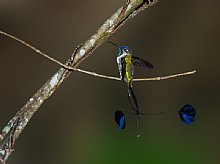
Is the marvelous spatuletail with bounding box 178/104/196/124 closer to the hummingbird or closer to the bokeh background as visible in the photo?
the hummingbird

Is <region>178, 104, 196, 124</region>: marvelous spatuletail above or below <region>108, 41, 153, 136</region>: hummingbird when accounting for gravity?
below

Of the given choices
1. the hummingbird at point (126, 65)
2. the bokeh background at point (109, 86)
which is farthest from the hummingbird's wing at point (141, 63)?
the bokeh background at point (109, 86)

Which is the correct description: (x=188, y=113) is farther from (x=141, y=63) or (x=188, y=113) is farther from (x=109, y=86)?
(x=109, y=86)

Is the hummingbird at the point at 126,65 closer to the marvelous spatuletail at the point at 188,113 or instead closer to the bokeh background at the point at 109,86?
the marvelous spatuletail at the point at 188,113

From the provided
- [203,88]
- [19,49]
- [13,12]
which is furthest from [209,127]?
[13,12]

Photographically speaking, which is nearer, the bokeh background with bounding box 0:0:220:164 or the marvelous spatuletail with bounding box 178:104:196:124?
the marvelous spatuletail with bounding box 178:104:196:124

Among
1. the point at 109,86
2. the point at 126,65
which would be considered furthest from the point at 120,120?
the point at 109,86

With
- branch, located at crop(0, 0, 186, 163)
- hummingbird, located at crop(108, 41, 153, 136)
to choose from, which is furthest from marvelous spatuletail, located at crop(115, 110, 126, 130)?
branch, located at crop(0, 0, 186, 163)

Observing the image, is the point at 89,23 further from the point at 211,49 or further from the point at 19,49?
→ the point at 211,49
